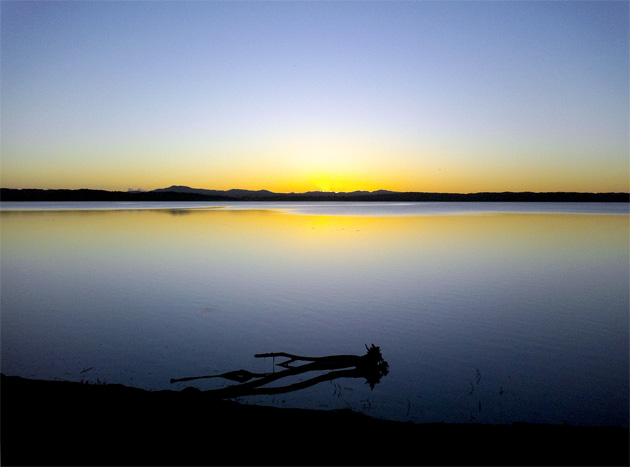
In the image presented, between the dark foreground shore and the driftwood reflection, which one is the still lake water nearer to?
the driftwood reflection

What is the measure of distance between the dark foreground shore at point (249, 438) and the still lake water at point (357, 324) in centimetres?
146

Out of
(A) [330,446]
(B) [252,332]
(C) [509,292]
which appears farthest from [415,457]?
(C) [509,292]

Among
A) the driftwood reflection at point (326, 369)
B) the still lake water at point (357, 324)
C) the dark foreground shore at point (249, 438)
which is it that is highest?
the dark foreground shore at point (249, 438)

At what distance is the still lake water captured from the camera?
7.94 m

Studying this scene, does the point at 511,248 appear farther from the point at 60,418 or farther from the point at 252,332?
the point at 60,418

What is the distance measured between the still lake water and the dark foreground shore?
146 cm

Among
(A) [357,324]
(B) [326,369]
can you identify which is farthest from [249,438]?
(A) [357,324]

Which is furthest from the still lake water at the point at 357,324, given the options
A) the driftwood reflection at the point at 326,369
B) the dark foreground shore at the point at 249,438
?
the dark foreground shore at the point at 249,438

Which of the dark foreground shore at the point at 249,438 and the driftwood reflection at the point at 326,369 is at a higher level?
the dark foreground shore at the point at 249,438

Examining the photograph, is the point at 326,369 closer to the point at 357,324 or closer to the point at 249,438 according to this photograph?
the point at 249,438

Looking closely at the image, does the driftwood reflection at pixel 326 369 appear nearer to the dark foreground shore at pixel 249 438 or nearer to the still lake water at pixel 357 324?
the still lake water at pixel 357 324

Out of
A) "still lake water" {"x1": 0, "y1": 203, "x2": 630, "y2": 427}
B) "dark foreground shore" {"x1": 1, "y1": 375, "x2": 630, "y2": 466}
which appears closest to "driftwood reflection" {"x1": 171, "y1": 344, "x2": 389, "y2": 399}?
"still lake water" {"x1": 0, "y1": 203, "x2": 630, "y2": 427}

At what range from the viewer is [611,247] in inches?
1136

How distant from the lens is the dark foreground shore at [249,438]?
16.3ft
